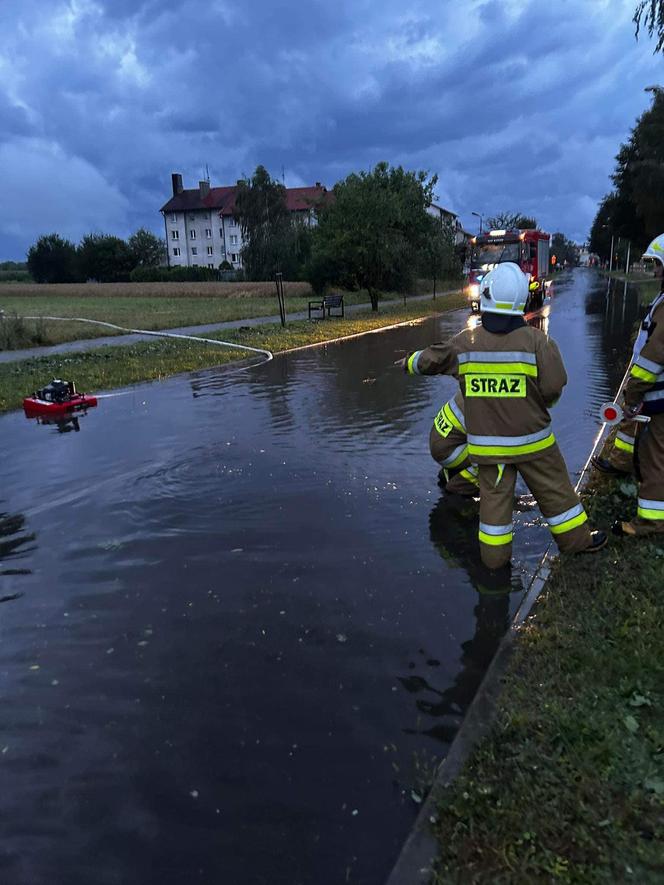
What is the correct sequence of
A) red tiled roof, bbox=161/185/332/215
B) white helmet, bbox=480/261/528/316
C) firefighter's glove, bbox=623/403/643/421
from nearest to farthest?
white helmet, bbox=480/261/528/316
firefighter's glove, bbox=623/403/643/421
red tiled roof, bbox=161/185/332/215

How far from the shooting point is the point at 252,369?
44.0 feet

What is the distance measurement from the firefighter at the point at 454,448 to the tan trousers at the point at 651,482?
1.21 meters

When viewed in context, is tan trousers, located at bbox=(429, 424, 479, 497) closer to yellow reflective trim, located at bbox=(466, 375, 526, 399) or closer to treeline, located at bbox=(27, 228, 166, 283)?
yellow reflective trim, located at bbox=(466, 375, 526, 399)

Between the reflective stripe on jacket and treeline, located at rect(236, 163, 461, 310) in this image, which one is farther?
treeline, located at rect(236, 163, 461, 310)

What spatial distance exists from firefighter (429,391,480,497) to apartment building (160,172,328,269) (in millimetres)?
85461

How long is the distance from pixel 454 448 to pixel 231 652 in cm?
277

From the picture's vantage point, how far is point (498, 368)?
3885mm

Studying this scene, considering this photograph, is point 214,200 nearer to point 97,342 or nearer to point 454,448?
point 97,342

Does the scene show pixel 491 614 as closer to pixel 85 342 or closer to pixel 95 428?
pixel 95 428

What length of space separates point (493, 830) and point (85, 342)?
1774 cm

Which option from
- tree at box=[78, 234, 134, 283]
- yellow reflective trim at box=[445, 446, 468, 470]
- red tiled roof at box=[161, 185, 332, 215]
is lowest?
yellow reflective trim at box=[445, 446, 468, 470]

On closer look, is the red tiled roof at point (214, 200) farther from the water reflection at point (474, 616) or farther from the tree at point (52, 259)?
the water reflection at point (474, 616)

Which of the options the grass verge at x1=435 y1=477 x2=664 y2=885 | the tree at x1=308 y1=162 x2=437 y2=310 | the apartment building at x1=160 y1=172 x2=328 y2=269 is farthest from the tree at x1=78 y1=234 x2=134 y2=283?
the grass verge at x1=435 y1=477 x2=664 y2=885

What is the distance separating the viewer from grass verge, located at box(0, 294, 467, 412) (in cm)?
1134
